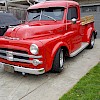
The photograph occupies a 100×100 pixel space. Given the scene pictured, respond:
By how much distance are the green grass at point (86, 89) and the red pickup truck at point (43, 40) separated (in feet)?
2.76

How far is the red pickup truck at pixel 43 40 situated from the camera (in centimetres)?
467

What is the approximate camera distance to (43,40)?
485 cm

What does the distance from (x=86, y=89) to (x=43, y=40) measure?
1.58m

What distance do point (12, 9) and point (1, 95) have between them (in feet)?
37.8

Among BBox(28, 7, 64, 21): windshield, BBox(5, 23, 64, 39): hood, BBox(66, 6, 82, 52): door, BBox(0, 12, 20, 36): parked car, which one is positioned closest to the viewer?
BBox(5, 23, 64, 39): hood

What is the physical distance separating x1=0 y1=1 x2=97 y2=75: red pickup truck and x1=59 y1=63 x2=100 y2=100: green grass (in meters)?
0.84

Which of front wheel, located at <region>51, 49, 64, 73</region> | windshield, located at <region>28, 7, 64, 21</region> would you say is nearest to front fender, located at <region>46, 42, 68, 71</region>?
front wheel, located at <region>51, 49, 64, 73</region>

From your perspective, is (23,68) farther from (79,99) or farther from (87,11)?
(87,11)

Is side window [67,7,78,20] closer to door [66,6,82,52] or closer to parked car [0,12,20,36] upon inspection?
door [66,6,82,52]

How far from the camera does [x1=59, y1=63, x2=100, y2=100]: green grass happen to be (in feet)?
13.3

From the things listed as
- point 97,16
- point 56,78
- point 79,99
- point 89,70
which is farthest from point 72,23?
point 97,16

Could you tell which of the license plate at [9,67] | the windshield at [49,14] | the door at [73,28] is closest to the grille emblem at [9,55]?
the license plate at [9,67]

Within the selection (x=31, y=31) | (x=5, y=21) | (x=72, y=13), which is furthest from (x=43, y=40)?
(x=5, y=21)

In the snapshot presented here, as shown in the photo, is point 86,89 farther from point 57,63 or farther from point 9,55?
point 9,55
